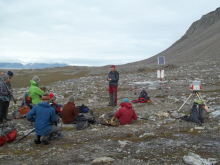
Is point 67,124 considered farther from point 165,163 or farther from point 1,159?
point 165,163

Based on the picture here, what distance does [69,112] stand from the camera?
8164 mm

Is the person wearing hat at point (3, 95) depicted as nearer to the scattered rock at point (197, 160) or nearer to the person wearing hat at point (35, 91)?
the person wearing hat at point (35, 91)

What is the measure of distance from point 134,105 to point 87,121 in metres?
4.41

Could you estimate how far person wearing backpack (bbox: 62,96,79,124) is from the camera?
26.6ft

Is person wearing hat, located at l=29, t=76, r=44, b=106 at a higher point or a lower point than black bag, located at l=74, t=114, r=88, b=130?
higher

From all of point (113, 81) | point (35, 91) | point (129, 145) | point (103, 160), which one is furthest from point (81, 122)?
point (113, 81)

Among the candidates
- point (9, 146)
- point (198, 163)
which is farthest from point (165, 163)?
point (9, 146)

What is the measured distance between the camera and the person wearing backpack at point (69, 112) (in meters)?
8.12

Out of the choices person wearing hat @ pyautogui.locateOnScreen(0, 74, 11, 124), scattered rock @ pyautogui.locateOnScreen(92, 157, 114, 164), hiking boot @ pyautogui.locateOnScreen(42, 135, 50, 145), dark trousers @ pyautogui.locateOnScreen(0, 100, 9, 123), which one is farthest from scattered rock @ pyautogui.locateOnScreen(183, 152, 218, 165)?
dark trousers @ pyautogui.locateOnScreen(0, 100, 9, 123)

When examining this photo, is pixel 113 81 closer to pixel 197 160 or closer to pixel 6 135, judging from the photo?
pixel 6 135

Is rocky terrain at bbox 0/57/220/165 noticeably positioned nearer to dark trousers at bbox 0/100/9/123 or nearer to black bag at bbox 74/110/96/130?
black bag at bbox 74/110/96/130

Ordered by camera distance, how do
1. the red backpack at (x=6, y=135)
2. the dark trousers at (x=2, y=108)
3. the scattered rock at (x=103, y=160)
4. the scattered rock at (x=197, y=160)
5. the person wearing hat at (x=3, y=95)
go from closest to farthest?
1. the scattered rock at (x=197, y=160)
2. the scattered rock at (x=103, y=160)
3. the red backpack at (x=6, y=135)
4. the person wearing hat at (x=3, y=95)
5. the dark trousers at (x=2, y=108)

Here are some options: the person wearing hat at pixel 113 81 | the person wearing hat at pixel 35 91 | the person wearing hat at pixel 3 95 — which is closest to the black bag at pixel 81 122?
the person wearing hat at pixel 35 91

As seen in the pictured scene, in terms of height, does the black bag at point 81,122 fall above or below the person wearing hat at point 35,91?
below
